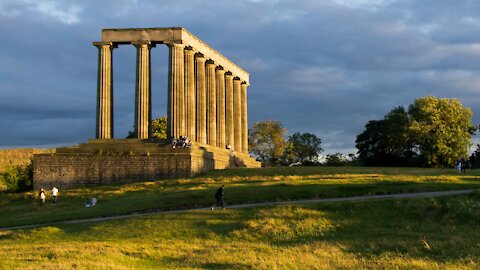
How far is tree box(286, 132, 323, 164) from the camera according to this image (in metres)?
132

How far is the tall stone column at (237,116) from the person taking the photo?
337 feet

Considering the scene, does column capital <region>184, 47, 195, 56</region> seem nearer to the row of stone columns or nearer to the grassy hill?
the row of stone columns

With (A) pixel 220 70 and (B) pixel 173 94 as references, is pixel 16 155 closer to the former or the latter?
(A) pixel 220 70

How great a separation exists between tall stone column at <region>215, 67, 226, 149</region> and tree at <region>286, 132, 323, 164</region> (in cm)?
3794

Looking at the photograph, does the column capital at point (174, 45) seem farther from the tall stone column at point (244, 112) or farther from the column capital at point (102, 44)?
the tall stone column at point (244, 112)

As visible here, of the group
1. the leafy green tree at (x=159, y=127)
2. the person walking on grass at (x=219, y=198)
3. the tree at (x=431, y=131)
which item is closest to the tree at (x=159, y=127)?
the leafy green tree at (x=159, y=127)

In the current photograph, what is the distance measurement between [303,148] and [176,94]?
6228 centimetres

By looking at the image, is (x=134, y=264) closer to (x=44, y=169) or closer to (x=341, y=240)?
(x=341, y=240)

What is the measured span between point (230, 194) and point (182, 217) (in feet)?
29.2

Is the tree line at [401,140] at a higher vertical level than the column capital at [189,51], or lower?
lower

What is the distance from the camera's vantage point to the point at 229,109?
99.1 meters

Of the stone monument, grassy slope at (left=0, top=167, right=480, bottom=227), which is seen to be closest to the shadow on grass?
grassy slope at (left=0, top=167, right=480, bottom=227)

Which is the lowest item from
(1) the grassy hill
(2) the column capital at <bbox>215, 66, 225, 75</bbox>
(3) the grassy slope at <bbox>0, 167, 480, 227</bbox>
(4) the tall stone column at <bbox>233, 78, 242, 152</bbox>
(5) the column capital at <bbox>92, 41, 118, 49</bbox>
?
(3) the grassy slope at <bbox>0, 167, 480, 227</bbox>

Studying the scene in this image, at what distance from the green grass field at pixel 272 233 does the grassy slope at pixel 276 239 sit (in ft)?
0.19
